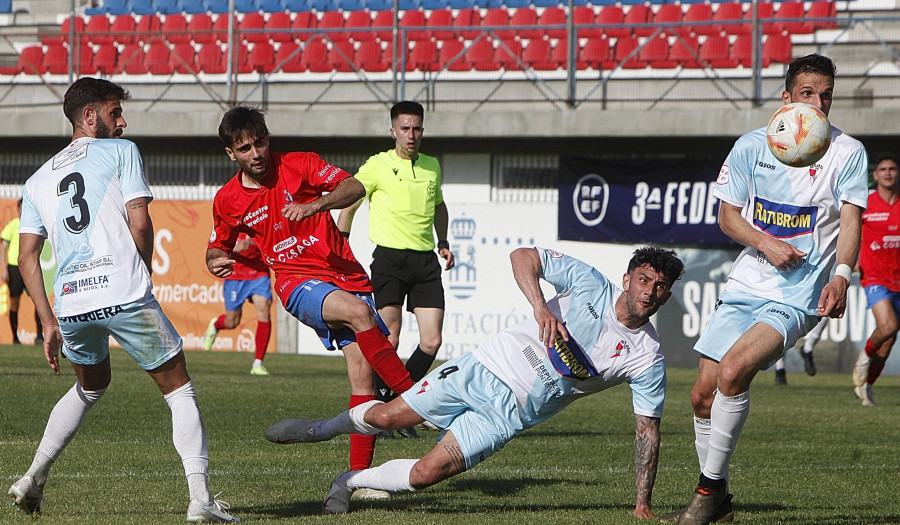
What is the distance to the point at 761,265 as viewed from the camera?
548 cm

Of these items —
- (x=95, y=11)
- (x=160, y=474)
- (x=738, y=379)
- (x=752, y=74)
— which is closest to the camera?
(x=738, y=379)

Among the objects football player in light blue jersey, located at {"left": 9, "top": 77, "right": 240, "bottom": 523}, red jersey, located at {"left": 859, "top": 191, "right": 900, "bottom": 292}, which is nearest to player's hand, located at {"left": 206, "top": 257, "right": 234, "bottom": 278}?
football player in light blue jersey, located at {"left": 9, "top": 77, "right": 240, "bottom": 523}

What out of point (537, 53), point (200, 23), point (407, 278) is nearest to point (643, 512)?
point (407, 278)

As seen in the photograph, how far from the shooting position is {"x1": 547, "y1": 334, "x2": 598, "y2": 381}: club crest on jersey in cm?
518

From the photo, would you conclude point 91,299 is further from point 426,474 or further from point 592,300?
point 592,300

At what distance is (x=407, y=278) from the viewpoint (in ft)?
28.5

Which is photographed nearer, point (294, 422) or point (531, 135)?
point (294, 422)

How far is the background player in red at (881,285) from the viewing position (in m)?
11.3

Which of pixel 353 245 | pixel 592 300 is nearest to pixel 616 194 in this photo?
pixel 353 245

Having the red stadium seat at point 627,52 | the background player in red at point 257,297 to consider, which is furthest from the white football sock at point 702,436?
the red stadium seat at point 627,52

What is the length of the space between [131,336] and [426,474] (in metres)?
1.38

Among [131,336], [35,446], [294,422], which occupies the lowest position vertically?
[35,446]

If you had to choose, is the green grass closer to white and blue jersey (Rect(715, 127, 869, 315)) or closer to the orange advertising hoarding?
white and blue jersey (Rect(715, 127, 869, 315))

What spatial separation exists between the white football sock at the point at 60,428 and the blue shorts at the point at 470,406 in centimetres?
142
